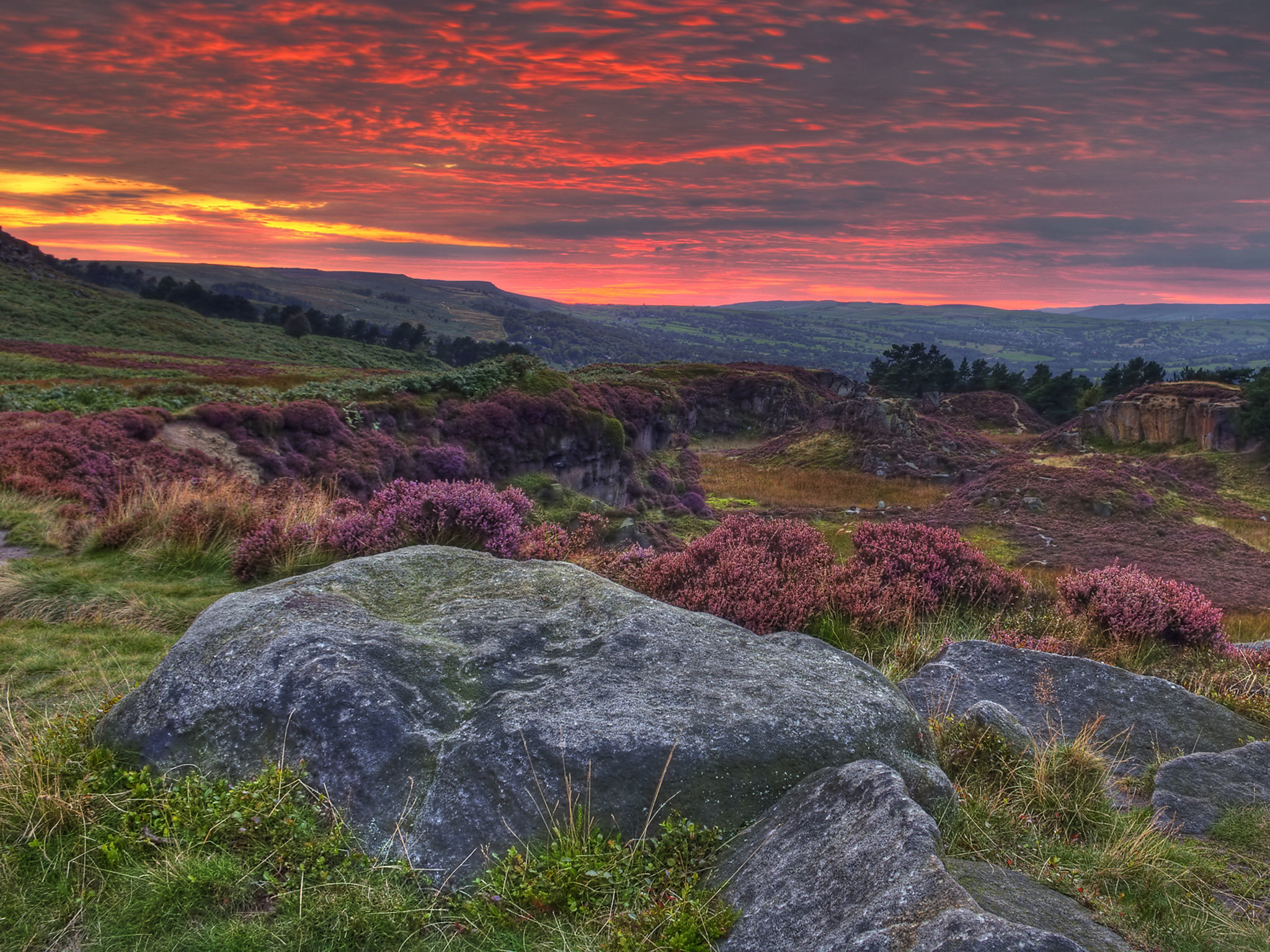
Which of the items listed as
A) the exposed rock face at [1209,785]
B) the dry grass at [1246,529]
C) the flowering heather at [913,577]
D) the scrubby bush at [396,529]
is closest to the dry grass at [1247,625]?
the flowering heather at [913,577]

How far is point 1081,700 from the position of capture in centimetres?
738

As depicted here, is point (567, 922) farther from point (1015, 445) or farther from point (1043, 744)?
point (1015, 445)

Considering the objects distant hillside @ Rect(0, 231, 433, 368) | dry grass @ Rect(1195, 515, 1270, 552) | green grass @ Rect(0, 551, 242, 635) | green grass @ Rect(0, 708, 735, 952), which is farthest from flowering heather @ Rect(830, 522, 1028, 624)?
distant hillside @ Rect(0, 231, 433, 368)

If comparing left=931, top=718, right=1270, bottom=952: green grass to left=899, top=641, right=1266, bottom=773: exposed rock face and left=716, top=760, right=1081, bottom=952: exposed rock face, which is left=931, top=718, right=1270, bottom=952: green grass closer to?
left=716, top=760, right=1081, bottom=952: exposed rock face

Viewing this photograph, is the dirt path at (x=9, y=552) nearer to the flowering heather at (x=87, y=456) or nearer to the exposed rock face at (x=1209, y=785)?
the flowering heather at (x=87, y=456)

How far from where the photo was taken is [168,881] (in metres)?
3.63

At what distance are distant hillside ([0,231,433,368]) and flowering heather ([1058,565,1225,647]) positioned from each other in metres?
96.4

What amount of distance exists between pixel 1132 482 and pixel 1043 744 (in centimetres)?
3977

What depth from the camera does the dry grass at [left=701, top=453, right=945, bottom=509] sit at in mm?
43188

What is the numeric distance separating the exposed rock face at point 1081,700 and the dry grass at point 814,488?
109 ft

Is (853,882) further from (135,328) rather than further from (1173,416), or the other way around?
(135,328)

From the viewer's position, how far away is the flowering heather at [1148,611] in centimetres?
1062

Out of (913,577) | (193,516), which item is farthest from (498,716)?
(193,516)

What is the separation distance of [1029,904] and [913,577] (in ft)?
27.5
